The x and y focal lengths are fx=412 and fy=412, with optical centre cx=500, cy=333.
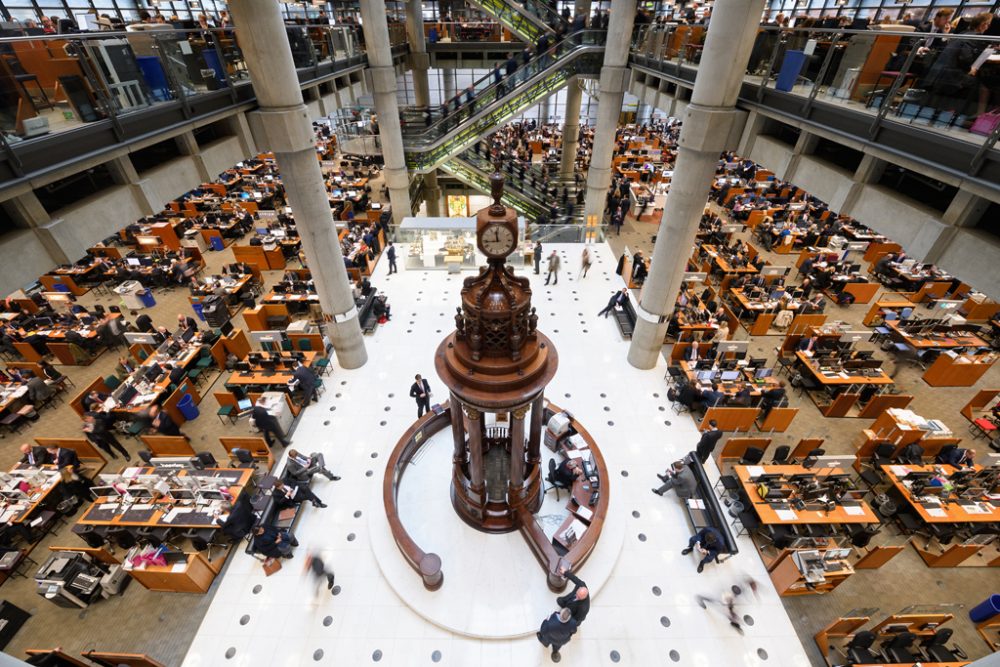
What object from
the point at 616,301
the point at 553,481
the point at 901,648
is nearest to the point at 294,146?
the point at 553,481

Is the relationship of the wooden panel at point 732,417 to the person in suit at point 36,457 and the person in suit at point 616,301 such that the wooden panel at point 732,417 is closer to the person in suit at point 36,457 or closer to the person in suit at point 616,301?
the person in suit at point 616,301

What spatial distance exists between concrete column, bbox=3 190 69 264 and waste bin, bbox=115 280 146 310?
10774mm

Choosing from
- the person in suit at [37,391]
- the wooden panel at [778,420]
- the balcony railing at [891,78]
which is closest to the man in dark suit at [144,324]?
the person in suit at [37,391]

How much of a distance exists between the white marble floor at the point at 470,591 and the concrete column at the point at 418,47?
1954 centimetres

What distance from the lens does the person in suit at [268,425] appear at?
337 inches

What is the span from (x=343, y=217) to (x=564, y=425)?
15.8 meters

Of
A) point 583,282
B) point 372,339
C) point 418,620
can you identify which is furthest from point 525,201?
point 418,620

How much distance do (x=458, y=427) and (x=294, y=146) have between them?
632 centimetres

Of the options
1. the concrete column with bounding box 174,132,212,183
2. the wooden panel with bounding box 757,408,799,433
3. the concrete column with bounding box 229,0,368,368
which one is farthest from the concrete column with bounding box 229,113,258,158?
the wooden panel with bounding box 757,408,799,433

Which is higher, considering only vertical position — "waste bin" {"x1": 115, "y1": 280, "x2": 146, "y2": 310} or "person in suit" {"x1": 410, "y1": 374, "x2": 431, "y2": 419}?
"person in suit" {"x1": 410, "y1": 374, "x2": 431, "y2": 419}

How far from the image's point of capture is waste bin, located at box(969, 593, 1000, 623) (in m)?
6.12

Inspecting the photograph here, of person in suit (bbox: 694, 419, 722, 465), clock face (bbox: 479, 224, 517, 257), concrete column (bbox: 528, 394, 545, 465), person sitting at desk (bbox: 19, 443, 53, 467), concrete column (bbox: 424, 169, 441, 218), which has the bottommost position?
concrete column (bbox: 424, 169, 441, 218)

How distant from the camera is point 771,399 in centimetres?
974

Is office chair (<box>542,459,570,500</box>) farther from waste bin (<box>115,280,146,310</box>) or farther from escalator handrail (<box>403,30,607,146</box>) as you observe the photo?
waste bin (<box>115,280,146,310</box>)
